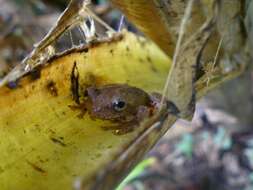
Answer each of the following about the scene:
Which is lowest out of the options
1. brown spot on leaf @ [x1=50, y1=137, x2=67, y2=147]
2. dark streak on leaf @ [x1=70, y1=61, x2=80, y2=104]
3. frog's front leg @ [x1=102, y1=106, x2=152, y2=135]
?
frog's front leg @ [x1=102, y1=106, x2=152, y2=135]

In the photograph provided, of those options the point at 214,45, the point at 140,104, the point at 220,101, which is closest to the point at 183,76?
the point at 140,104

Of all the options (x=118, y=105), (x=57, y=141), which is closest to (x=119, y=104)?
(x=118, y=105)

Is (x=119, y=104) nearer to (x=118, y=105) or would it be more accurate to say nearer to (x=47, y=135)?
(x=118, y=105)

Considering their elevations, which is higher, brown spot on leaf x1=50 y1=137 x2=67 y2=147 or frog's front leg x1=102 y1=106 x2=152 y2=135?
brown spot on leaf x1=50 y1=137 x2=67 y2=147

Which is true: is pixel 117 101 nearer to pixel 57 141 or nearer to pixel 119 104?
pixel 119 104

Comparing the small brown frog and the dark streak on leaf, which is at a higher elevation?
the dark streak on leaf

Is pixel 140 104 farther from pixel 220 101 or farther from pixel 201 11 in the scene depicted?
pixel 220 101

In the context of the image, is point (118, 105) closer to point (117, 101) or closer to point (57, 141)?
point (117, 101)
